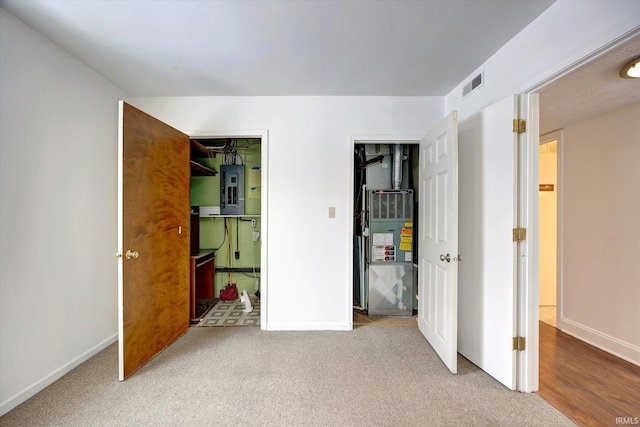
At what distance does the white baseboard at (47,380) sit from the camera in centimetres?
151

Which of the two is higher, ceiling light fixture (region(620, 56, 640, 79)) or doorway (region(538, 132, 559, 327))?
ceiling light fixture (region(620, 56, 640, 79))

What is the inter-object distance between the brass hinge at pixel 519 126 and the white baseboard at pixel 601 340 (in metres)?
2.13

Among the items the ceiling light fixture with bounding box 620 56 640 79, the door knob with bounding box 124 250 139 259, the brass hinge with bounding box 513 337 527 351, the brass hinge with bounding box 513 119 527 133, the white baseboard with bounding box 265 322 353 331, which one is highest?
the ceiling light fixture with bounding box 620 56 640 79

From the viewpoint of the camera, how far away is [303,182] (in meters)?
2.58

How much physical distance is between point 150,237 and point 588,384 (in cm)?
352

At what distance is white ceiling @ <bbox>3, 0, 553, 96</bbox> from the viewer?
146 centimetres

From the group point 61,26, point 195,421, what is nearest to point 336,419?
point 195,421

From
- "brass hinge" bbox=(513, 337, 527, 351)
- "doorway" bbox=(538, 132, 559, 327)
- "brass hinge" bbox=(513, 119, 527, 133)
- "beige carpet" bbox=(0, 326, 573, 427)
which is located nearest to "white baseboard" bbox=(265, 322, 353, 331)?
"beige carpet" bbox=(0, 326, 573, 427)

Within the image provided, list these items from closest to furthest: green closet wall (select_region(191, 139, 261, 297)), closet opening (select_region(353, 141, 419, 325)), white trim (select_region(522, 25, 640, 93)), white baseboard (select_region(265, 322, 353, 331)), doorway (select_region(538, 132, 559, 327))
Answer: white trim (select_region(522, 25, 640, 93)), white baseboard (select_region(265, 322, 353, 331)), closet opening (select_region(353, 141, 419, 325)), doorway (select_region(538, 132, 559, 327)), green closet wall (select_region(191, 139, 261, 297))

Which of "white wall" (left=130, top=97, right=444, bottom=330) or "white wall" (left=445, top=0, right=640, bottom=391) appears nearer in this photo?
"white wall" (left=445, top=0, right=640, bottom=391)

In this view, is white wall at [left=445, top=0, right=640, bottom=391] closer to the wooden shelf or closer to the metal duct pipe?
the metal duct pipe

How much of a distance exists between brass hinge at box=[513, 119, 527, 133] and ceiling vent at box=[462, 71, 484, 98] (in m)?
0.60

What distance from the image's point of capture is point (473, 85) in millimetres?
2123

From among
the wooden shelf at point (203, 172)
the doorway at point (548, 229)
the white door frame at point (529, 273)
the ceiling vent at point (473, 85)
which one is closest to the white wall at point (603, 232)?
the doorway at point (548, 229)
